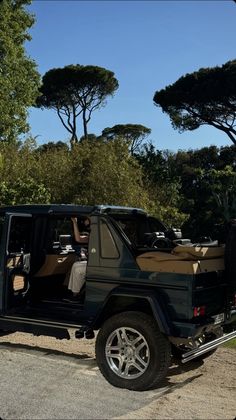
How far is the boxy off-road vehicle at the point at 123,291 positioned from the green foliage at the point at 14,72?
1036 cm

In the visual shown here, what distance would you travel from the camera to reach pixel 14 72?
1720cm

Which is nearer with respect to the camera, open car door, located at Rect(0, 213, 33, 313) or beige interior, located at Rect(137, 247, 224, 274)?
beige interior, located at Rect(137, 247, 224, 274)

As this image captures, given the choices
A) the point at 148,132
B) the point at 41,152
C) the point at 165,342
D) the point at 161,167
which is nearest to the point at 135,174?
the point at 41,152

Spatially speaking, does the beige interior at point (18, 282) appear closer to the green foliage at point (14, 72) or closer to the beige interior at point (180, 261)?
the beige interior at point (180, 261)

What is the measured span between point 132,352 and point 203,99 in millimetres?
32564

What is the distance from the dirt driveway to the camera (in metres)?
4.60

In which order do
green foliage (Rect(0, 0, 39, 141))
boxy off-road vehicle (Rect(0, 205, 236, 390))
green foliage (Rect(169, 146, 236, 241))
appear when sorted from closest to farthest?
boxy off-road vehicle (Rect(0, 205, 236, 390)) → green foliage (Rect(0, 0, 39, 141)) → green foliage (Rect(169, 146, 236, 241))

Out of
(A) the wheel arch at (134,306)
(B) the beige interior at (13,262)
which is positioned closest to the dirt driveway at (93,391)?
(A) the wheel arch at (134,306)

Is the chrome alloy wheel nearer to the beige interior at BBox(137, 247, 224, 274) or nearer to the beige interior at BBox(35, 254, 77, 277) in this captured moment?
the beige interior at BBox(137, 247, 224, 274)

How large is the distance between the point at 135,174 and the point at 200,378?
1349 centimetres


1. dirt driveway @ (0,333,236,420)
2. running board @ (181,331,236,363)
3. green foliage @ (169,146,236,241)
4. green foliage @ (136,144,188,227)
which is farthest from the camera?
green foliage @ (169,146,236,241)

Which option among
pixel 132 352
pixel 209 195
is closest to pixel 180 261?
pixel 132 352

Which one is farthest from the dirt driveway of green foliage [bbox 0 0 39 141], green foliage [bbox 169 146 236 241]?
green foliage [bbox 169 146 236 241]

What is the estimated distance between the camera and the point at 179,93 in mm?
37125
